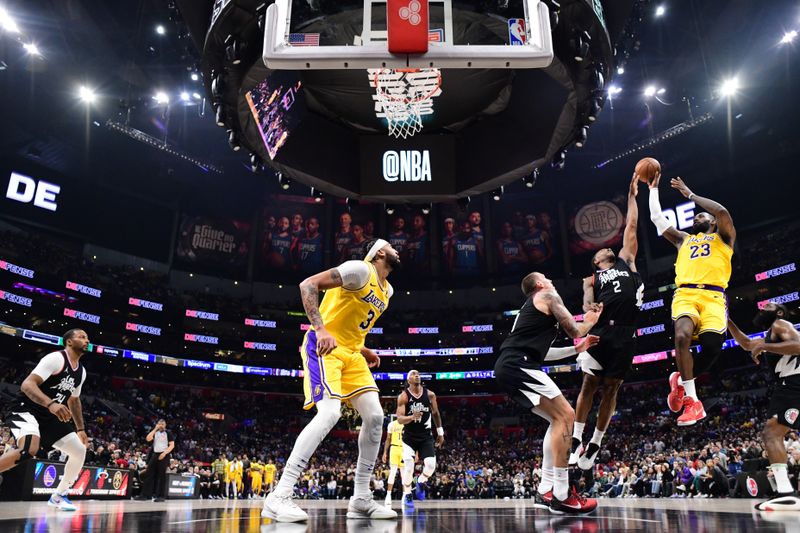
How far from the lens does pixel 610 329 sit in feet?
21.4

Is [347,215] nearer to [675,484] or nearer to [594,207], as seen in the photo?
[594,207]

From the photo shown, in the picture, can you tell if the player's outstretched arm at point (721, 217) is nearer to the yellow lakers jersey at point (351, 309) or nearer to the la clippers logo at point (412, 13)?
the la clippers logo at point (412, 13)

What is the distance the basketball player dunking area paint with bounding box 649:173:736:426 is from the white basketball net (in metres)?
3.53

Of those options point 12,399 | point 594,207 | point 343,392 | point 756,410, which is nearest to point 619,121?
point 594,207

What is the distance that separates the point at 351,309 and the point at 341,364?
19.6 inches

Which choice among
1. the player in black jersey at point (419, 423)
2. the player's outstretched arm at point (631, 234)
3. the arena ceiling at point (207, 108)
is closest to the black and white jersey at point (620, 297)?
the player's outstretched arm at point (631, 234)

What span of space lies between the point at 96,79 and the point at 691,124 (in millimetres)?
28023

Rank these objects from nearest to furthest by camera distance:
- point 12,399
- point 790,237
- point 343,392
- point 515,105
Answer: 1. point 343,392
2. point 515,105
3. point 12,399
4. point 790,237

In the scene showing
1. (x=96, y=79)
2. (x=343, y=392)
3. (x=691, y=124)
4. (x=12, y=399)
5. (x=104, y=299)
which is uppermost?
(x=96, y=79)

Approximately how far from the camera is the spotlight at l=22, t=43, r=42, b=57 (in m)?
24.0

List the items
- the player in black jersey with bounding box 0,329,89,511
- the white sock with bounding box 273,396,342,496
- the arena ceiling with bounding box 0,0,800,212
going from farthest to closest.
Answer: the arena ceiling with bounding box 0,0,800,212 < the player in black jersey with bounding box 0,329,89,511 < the white sock with bounding box 273,396,342,496

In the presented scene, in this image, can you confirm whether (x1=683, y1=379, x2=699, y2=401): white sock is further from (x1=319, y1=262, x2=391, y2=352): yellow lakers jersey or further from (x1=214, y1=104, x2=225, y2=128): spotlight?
(x1=214, y1=104, x2=225, y2=128): spotlight

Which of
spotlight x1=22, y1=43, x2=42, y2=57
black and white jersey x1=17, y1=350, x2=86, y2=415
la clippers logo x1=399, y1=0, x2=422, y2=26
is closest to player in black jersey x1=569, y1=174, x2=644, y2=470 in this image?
la clippers logo x1=399, y1=0, x2=422, y2=26

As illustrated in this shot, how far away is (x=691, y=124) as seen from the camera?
27.8m
